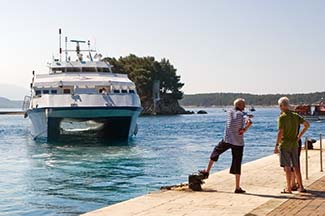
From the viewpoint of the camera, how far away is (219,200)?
10.8 metres

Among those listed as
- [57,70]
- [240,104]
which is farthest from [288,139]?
[57,70]

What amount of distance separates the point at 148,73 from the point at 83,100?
105 metres

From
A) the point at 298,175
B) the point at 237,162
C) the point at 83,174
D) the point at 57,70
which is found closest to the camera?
the point at 298,175

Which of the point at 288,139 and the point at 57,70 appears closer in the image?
the point at 288,139

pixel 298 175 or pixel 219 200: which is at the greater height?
pixel 298 175

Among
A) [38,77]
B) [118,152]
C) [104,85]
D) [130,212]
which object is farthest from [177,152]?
[130,212]

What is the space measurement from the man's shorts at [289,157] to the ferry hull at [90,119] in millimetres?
24934

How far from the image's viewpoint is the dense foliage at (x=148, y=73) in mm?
139875

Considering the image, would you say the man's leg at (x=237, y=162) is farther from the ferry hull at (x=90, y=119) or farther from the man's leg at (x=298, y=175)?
the ferry hull at (x=90, y=119)

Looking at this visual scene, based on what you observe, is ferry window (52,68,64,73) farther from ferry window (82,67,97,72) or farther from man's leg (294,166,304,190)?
man's leg (294,166,304,190)

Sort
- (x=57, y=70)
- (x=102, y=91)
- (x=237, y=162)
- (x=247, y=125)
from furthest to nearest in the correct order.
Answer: (x=57, y=70)
(x=102, y=91)
(x=237, y=162)
(x=247, y=125)

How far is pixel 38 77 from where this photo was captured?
40594 millimetres

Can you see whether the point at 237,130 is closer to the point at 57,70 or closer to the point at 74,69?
the point at 74,69

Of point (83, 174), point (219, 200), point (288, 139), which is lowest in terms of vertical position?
point (83, 174)
